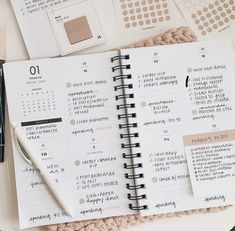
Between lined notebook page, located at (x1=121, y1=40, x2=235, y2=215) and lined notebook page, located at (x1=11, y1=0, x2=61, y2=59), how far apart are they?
0.15m

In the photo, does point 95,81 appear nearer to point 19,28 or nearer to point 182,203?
point 19,28

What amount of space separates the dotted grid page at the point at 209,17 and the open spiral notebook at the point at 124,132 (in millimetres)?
42

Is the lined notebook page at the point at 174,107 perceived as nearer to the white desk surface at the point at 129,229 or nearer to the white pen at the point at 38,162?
the white desk surface at the point at 129,229

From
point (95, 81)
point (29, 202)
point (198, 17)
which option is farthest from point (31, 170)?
point (198, 17)

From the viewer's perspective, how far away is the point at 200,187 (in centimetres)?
81

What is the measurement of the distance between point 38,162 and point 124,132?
17 cm

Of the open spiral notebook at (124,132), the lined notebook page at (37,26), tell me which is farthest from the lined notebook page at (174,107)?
the lined notebook page at (37,26)

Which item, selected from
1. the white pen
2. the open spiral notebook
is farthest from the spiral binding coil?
the white pen

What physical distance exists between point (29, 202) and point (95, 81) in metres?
0.26

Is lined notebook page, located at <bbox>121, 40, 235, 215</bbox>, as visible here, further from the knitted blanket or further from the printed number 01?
the printed number 01

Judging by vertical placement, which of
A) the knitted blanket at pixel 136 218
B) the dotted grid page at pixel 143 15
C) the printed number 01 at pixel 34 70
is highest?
the dotted grid page at pixel 143 15

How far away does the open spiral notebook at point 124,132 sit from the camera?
2.62ft

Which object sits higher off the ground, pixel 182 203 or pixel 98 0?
pixel 98 0

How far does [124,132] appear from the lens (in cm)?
81
